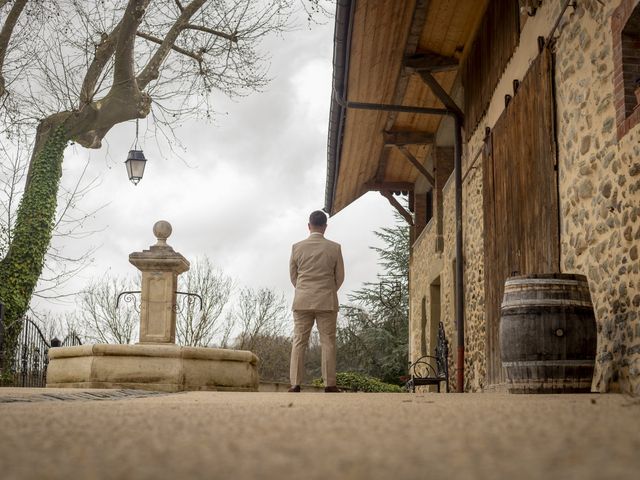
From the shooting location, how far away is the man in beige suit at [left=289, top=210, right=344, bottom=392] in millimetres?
8016

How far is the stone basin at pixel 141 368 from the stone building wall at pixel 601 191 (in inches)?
195

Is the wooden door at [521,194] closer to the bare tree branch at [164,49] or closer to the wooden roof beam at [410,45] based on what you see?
the wooden roof beam at [410,45]

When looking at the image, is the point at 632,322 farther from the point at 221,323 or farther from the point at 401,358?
the point at 401,358

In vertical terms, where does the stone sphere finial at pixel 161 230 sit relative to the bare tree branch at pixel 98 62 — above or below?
below

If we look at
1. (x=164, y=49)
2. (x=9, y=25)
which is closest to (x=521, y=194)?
(x=164, y=49)

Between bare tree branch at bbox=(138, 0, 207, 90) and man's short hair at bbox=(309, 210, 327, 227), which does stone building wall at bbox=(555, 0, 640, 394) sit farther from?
bare tree branch at bbox=(138, 0, 207, 90)

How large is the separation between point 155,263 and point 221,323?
12.8 metres

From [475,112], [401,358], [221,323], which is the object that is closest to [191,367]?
[475,112]

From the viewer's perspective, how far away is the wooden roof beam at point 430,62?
34.0ft

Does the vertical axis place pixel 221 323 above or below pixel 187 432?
above

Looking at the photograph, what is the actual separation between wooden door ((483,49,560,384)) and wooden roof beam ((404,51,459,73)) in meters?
1.77

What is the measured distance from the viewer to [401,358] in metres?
26.4

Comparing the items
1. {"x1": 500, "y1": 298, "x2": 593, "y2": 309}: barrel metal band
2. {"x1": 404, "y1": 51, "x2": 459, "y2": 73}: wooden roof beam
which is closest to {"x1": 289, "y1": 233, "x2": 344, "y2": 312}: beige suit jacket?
{"x1": 500, "y1": 298, "x2": 593, "y2": 309}: barrel metal band

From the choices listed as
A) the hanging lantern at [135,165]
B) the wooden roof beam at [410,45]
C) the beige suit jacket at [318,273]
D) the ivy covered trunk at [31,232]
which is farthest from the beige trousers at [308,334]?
the ivy covered trunk at [31,232]
